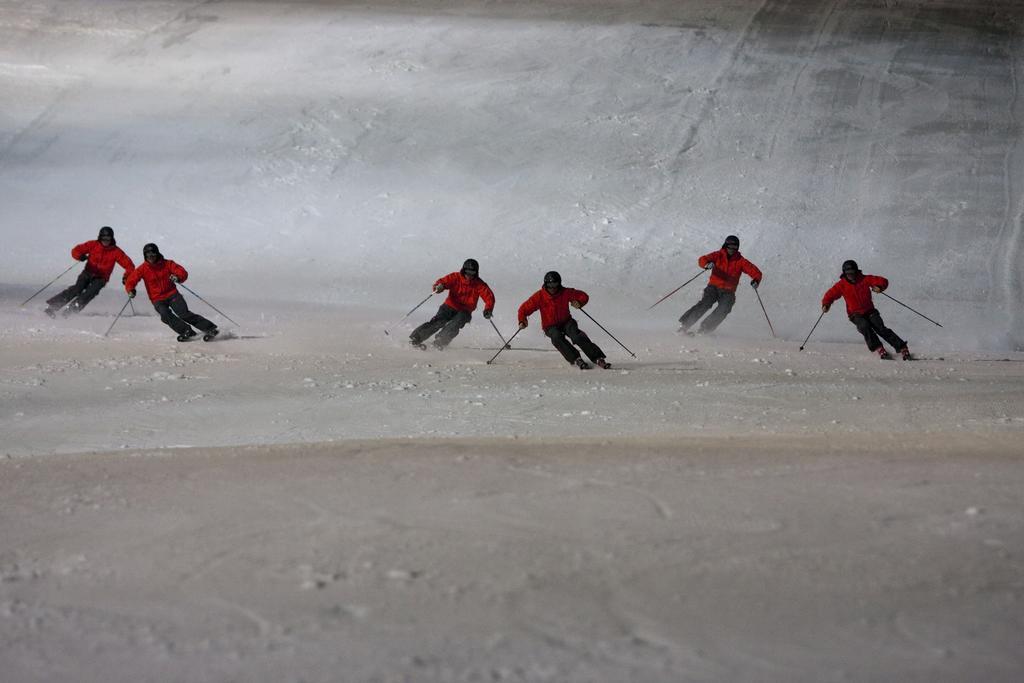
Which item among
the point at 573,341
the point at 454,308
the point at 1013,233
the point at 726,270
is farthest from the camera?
the point at 1013,233

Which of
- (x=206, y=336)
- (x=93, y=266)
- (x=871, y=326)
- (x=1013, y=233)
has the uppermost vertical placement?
(x=93, y=266)

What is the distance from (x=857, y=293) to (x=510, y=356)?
12.7 ft

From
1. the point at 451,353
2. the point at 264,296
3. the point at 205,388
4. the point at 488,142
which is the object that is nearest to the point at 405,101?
the point at 488,142

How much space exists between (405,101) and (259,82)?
3023 mm

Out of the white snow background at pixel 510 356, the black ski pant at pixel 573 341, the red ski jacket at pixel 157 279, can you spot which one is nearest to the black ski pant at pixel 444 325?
the white snow background at pixel 510 356

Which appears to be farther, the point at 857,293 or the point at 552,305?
the point at 857,293

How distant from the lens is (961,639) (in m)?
5.26

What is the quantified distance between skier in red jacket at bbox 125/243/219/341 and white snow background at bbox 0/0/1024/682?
0.23 meters

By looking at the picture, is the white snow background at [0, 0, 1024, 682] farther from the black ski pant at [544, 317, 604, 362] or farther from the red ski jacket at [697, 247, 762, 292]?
the red ski jacket at [697, 247, 762, 292]

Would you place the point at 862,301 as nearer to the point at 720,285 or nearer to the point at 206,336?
the point at 720,285

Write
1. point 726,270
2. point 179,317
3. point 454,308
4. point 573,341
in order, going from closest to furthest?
1. point 573,341
2. point 454,308
3. point 179,317
4. point 726,270

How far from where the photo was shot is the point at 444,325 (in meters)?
13.5

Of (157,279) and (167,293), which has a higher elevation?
(157,279)

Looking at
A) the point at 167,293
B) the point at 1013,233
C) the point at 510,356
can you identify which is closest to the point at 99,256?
the point at 167,293
